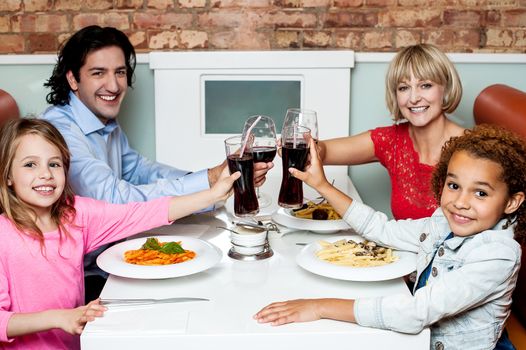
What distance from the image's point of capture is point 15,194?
1.75 meters

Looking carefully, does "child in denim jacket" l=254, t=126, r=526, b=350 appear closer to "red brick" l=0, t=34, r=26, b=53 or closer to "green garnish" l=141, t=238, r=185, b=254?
"green garnish" l=141, t=238, r=185, b=254

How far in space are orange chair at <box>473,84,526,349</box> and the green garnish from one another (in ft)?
3.09

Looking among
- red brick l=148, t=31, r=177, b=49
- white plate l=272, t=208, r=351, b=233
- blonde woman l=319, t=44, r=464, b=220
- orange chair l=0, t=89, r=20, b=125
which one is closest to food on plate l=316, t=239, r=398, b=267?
white plate l=272, t=208, r=351, b=233

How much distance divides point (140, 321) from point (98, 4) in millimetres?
2090

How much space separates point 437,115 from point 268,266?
965 mm

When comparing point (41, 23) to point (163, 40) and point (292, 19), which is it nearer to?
point (163, 40)

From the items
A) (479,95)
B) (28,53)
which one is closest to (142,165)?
(28,53)

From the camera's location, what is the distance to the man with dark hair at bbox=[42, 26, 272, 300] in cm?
207

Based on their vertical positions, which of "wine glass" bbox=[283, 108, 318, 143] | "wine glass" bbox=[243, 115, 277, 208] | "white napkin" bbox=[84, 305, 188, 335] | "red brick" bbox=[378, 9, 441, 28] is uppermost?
"red brick" bbox=[378, 9, 441, 28]

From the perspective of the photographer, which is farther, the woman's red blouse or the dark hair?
the dark hair

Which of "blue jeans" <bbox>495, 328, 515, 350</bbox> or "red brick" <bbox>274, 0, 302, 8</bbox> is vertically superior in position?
"red brick" <bbox>274, 0, 302, 8</bbox>

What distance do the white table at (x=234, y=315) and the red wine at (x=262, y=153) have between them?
0.88ft

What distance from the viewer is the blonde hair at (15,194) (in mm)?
1686

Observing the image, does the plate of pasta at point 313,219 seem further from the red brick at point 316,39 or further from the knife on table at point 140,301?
the red brick at point 316,39
